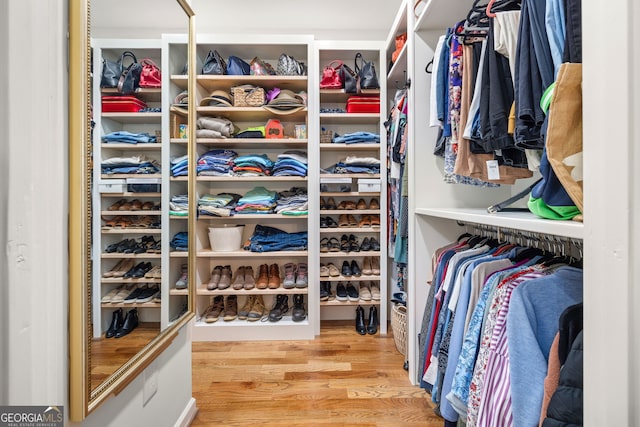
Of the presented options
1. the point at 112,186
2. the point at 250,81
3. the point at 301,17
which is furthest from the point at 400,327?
the point at 301,17

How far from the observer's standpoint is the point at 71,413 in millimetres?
769

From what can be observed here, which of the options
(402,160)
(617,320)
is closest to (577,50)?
(617,320)

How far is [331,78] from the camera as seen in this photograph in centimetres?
243

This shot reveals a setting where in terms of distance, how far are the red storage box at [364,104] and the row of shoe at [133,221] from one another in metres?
1.71

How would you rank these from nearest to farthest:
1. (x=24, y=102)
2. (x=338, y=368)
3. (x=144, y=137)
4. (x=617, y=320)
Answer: (x=617, y=320), (x=24, y=102), (x=144, y=137), (x=338, y=368)

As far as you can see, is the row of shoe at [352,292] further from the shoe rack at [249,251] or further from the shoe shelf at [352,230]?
the shoe shelf at [352,230]

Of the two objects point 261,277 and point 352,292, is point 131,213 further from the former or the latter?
point 352,292

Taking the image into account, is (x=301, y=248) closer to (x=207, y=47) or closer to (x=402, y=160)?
(x=402, y=160)

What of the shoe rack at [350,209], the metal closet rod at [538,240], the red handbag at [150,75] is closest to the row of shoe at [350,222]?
the shoe rack at [350,209]

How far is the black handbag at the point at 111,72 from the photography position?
3.08 ft

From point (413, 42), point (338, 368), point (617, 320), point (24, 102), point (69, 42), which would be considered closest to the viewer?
point (617, 320)

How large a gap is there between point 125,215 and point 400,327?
175 centimetres

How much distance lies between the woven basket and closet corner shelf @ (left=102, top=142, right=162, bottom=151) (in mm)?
1747

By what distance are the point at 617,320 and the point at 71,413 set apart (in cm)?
115
